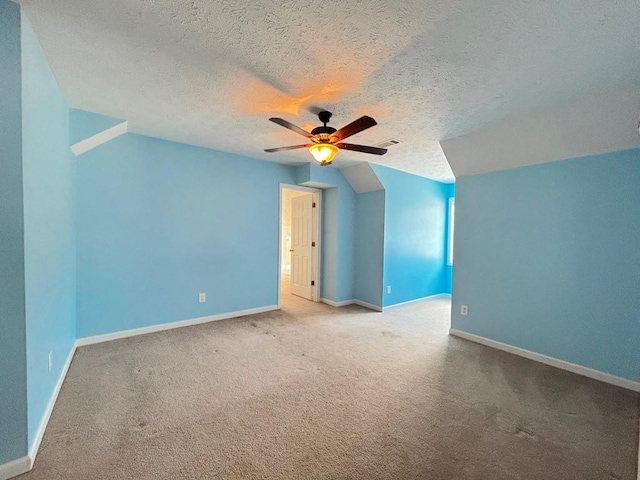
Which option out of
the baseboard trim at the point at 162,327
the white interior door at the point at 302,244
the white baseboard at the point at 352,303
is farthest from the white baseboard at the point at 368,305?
the baseboard trim at the point at 162,327

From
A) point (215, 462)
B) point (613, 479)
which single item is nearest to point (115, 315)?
point (215, 462)

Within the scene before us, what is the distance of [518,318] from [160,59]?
4.07 meters

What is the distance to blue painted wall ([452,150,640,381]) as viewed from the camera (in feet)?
7.92

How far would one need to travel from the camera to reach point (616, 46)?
1534 millimetres

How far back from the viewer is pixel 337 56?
1.72 metres

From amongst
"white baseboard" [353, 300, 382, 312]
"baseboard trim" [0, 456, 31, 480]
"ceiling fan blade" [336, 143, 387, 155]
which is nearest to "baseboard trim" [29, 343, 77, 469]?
"baseboard trim" [0, 456, 31, 480]

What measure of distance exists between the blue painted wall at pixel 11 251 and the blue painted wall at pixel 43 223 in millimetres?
44

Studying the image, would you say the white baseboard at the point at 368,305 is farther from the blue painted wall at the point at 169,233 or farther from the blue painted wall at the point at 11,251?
the blue painted wall at the point at 11,251

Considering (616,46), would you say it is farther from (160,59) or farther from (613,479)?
(160,59)

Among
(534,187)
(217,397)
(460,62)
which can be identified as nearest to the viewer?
(460,62)

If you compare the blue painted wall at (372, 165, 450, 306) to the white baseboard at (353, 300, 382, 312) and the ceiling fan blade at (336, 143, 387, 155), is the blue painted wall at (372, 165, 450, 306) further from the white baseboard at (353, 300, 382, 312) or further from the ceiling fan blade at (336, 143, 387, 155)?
the ceiling fan blade at (336, 143, 387, 155)

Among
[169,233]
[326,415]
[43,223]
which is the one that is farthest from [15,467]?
[169,233]

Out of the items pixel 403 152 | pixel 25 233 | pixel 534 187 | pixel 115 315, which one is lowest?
pixel 115 315

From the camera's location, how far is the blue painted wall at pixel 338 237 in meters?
4.79
